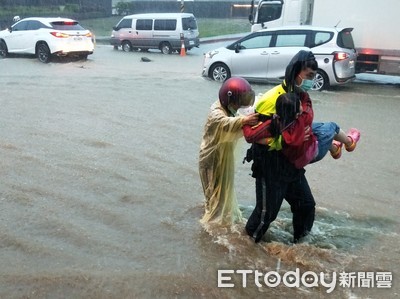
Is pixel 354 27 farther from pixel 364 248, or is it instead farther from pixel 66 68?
pixel 364 248

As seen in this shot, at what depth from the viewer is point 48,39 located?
714 inches

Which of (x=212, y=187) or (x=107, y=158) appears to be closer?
(x=212, y=187)

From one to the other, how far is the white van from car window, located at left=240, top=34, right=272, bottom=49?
392 inches

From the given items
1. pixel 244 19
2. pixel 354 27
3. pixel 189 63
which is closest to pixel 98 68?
pixel 189 63

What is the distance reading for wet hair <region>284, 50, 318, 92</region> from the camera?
3662 mm

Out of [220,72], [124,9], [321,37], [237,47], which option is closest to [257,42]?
[237,47]

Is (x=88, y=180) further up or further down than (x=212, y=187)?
further down

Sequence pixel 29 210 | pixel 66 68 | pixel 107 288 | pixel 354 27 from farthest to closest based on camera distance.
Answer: pixel 66 68, pixel 354 27, pixel 29 210, pixel 107 288

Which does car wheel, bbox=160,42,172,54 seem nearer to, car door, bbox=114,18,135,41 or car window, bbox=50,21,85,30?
car door, bbox=114,18,135,41

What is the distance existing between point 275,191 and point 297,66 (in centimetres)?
95

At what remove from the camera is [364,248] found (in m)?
4.50

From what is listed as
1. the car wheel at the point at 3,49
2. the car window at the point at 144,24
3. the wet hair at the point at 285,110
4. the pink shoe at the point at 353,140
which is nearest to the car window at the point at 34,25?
the car wheel at the point at 3,49

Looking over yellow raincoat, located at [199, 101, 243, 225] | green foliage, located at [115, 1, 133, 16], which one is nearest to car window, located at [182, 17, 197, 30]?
yellow raincoat, located at [199, 101, 243, 225]

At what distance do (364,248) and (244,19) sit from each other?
40.7m
